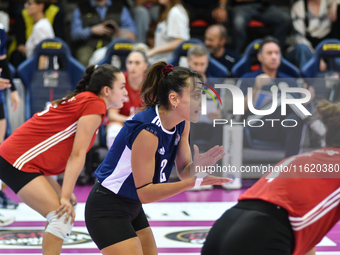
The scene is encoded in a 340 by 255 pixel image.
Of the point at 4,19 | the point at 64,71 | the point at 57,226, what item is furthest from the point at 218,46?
the point at 57,226

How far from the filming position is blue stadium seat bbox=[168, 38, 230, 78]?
226 inches

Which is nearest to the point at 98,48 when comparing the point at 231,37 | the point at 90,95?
the point at 231,37

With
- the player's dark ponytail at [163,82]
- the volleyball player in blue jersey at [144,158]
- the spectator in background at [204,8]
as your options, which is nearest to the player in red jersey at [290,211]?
the volleyball player in blue jersey at [144,158]

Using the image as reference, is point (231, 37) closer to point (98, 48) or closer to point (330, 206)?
point (98, 48)

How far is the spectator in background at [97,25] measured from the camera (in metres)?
6.57

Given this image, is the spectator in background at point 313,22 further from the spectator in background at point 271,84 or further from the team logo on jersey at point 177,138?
the team logo on jersey at point 177,138

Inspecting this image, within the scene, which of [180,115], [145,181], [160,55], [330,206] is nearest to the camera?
[330,206]

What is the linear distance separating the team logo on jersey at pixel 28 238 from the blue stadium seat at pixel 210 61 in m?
2.77

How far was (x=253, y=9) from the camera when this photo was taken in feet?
23.2

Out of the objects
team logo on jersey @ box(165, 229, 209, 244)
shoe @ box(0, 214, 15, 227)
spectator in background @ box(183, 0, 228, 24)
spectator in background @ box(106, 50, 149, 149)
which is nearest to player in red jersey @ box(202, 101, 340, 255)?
team logo on jersey @ box(165, 229, 209, 244)

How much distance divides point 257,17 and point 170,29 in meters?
1.60

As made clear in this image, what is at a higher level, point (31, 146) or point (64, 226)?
point (31, 146)

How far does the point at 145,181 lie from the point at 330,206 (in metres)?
0.75

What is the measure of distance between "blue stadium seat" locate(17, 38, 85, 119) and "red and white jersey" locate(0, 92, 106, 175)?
3.00 meters
